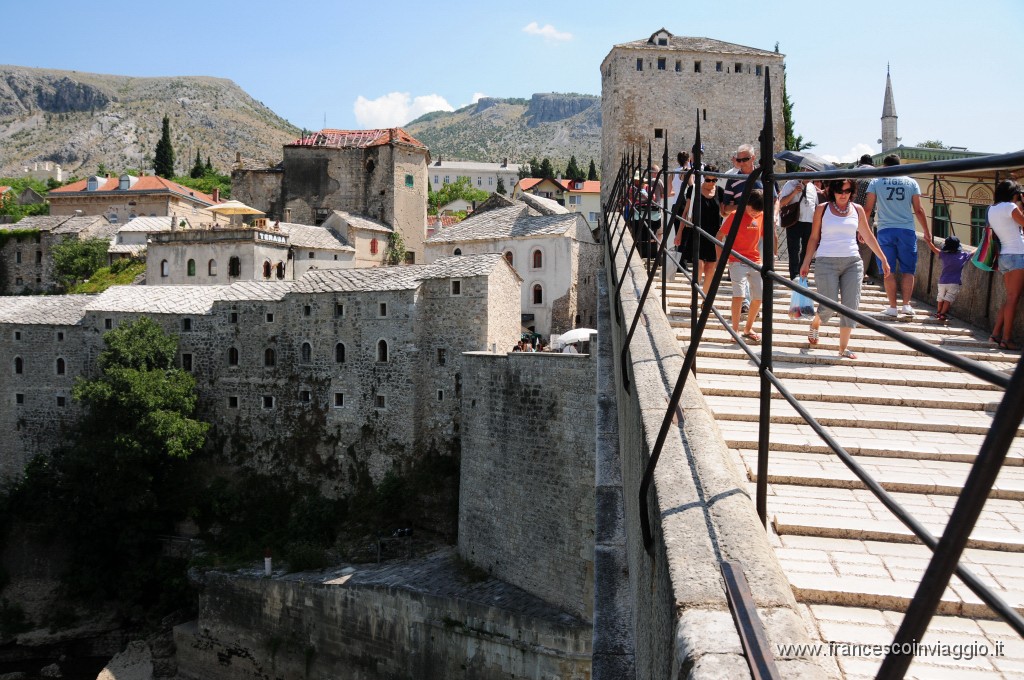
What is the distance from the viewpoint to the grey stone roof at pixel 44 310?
28.2m

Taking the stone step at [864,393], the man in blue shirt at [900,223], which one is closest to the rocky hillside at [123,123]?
the man in blue shirt at [900,223]

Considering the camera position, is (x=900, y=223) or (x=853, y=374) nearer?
(x=853, y=374)

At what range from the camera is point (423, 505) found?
22859 millimetres

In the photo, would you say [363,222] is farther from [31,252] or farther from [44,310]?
[31,252]

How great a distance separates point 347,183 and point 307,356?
19.1 m

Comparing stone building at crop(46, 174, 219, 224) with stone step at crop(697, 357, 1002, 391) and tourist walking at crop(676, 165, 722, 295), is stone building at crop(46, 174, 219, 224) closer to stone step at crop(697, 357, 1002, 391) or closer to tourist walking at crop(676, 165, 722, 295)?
tourist walking at crop(676, 165, 722, 295)

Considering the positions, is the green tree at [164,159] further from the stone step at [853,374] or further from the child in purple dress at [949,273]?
the stone step at [853,374]

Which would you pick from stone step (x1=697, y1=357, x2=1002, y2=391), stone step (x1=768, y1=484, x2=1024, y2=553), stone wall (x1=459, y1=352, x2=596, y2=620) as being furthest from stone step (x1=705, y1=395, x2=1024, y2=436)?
stone wall (x1=459, y1=352, x2=596, y2=620)

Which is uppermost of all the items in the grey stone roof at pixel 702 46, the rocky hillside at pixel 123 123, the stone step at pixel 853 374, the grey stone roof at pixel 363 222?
the rocky hillside at pixel 123 123

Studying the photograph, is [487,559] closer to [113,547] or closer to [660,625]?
[113,547]

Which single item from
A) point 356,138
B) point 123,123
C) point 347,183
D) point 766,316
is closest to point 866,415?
point 766,316

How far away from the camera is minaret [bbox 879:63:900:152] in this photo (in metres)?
37.3

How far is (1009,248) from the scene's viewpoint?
6.23 metres

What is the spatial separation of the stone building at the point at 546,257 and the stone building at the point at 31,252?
2277cm
